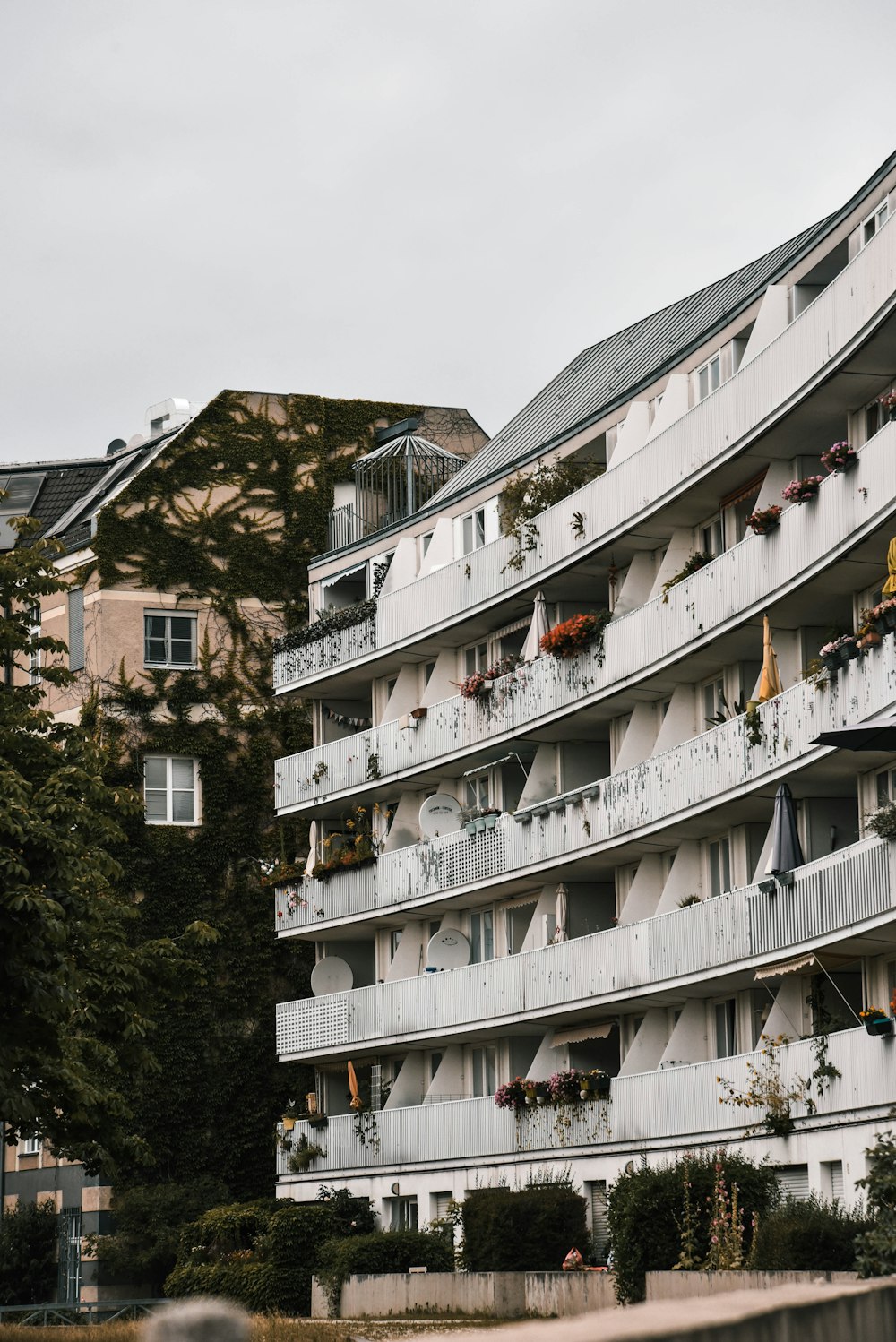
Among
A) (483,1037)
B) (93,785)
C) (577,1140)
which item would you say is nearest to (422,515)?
(483,1037)

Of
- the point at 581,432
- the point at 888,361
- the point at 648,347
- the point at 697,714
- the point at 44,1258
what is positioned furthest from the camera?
the point at 44,1258

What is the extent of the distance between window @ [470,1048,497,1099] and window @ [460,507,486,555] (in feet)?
35.6

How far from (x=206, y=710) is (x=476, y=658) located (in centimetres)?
1050

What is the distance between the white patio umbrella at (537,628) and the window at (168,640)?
567 inches

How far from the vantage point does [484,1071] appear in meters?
45.8

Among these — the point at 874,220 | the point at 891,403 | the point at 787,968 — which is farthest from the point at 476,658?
the point at 891,403

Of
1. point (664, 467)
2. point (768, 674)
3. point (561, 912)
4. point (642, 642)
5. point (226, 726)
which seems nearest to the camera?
point (768, 674)

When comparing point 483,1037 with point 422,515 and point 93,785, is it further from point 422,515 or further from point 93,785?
point 93,785

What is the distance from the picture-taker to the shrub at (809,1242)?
2578 cm

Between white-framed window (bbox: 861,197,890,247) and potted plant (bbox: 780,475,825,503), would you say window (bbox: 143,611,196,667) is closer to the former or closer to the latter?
potted plant (bbox: 780,475,825,503)

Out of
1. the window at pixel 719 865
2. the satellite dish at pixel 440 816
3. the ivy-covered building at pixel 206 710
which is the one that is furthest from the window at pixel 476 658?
the window at pixel 719 865

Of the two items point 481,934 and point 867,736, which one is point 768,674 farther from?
point 481,934

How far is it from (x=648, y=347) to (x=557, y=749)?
32.9 feet

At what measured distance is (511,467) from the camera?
4528 centimetres
